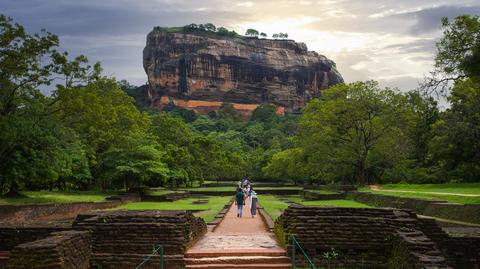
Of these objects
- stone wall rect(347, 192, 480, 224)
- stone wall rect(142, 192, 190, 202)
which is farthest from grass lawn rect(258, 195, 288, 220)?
stone wall rect(142, 192, 190, 202)

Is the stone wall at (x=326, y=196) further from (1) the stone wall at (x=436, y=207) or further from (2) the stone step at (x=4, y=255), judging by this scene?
(2) the stone step at (x=4, y=255)

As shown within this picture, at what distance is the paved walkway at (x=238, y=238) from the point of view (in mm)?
11961

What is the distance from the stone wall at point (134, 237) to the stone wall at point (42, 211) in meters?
8.19

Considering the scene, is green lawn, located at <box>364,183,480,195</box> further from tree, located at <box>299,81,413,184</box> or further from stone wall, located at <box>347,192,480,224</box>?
tree, located at <box>299,81,413,184</box>

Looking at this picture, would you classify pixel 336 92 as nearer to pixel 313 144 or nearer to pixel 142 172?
pixel 313 144

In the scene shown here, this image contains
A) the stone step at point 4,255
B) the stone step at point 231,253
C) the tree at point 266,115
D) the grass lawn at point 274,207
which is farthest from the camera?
the tree at point 266,115

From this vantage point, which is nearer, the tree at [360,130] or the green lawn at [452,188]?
the green lawn at [452,188]

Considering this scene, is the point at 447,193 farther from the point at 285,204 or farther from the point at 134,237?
the point at 134,237

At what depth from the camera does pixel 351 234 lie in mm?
11195

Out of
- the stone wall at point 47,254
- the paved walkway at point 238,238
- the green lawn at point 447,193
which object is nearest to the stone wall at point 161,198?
the green lawn at point 447,193

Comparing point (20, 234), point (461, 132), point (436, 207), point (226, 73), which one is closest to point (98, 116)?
point (20, 234)

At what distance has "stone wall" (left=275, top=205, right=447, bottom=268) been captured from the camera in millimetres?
10945

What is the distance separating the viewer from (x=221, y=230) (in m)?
16.0

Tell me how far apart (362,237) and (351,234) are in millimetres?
245
